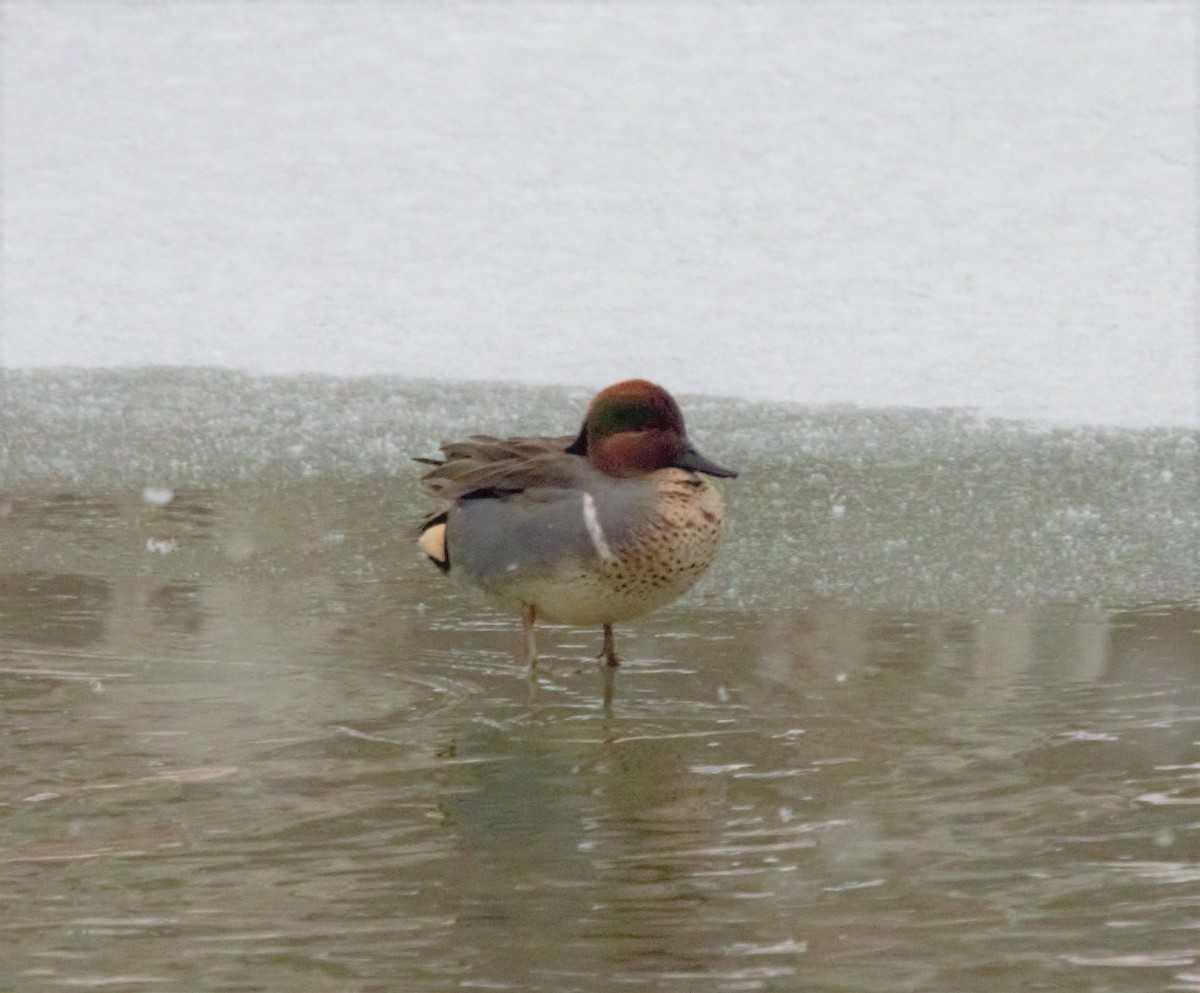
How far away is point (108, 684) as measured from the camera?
15.0 ft

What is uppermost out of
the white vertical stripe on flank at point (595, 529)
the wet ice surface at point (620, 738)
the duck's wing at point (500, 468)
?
the duck's wing at point (500, 468)

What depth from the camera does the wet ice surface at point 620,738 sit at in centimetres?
307

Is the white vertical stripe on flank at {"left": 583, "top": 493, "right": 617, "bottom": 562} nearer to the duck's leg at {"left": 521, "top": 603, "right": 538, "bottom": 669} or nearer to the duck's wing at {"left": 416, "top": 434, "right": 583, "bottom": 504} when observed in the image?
the duck's wing at {"left": 416, "top": 434, "right": 583, "bottom": 504}

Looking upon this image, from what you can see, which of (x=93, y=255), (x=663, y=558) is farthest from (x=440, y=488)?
(x=93, y=255)

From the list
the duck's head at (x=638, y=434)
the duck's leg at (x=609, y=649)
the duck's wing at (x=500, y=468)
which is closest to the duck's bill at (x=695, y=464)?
the duck's head at (x=638, y=434)

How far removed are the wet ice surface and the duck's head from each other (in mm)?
446

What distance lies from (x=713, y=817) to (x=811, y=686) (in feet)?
3.05

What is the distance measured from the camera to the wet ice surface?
3.07 metres

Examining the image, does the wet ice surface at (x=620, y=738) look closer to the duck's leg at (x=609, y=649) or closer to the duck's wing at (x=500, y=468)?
the duck's leg at (x=609, y=649)

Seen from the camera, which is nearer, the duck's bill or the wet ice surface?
the wet ice surface

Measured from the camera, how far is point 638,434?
465 cm

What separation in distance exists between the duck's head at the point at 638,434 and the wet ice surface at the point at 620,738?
45 centimetres

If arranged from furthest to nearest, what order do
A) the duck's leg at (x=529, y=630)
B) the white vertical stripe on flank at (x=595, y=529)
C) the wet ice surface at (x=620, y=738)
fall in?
the duck's leg at (x=529, y=630) → the white vertical stripe on flank at (x=595, y=529) → the wet ice surface at (x=620, y=738)

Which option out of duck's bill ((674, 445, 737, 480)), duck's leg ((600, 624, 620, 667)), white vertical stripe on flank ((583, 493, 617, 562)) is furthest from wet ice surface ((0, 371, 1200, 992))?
duck's bill ((674, 445, 737, 480))
